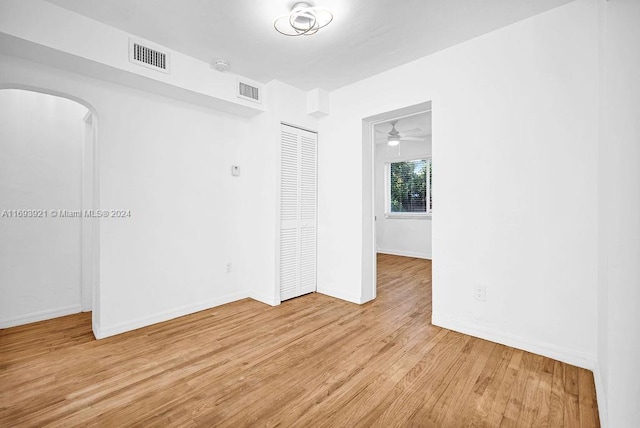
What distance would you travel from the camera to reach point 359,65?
313 centimetres

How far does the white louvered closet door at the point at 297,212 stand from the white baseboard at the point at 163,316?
0.67 meters

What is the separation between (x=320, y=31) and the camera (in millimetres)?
2525

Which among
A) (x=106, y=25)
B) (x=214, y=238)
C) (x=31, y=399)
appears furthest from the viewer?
(x=214, y=238)

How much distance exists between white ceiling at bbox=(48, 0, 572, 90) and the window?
391cm

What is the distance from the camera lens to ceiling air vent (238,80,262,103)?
Answer: 3.39 meters

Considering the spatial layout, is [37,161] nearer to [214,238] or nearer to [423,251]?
[214,238]

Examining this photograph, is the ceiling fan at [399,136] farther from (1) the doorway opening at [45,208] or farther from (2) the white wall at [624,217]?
(1) the doorway opening at [45,208]

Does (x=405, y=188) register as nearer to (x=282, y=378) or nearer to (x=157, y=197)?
(x=157, y=197)

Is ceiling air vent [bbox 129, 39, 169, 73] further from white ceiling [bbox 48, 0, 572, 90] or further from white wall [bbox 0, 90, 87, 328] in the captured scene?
white wall [bbox 0, 90, 87, 328]

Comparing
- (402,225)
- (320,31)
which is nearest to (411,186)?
(402,225)

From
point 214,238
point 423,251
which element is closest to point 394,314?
point 214,238

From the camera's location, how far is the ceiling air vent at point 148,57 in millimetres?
2584

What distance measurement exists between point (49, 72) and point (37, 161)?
112cm

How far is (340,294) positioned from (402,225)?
369 cm
